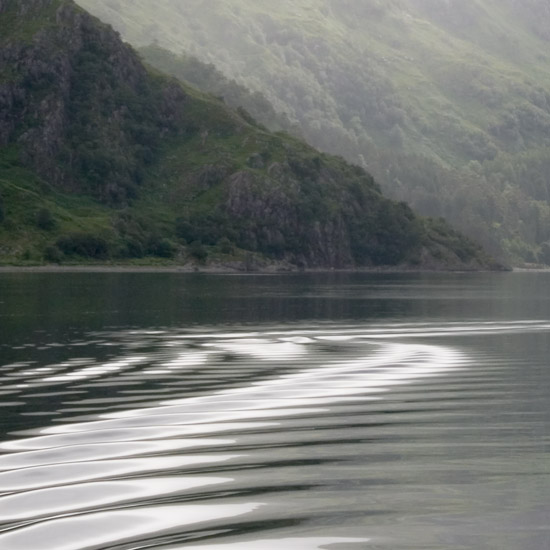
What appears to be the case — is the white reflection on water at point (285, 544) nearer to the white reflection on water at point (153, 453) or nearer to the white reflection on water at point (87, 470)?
the white reflection on water at point (153, 453)

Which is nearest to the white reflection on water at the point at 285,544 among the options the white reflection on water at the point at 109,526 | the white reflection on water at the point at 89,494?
the white reflection on water at the point at 109,526

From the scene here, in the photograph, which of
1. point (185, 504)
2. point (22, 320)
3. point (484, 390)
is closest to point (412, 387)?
point (484, 390)

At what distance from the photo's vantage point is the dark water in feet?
61.8

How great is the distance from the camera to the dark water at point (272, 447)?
18844mm

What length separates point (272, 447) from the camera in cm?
2627

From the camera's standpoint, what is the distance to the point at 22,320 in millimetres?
76750

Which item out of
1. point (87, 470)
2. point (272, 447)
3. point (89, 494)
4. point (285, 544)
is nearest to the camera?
point (285, 544)

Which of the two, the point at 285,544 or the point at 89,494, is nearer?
the point at 285,544

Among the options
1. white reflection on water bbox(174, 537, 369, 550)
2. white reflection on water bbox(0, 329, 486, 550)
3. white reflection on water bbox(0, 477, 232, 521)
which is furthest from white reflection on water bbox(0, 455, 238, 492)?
white reflection on water bbox(174, 537, 369, 550)

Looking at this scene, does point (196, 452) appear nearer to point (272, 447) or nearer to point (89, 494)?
point (272, 447)

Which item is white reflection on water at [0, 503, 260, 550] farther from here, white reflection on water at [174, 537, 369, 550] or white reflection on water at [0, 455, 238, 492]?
white reflection on water at [0, 455, 238, 492]

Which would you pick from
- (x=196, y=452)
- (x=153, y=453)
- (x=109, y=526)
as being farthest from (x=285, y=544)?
(x=153, y=453)

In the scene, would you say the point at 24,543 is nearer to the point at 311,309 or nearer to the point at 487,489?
the point at 487,489

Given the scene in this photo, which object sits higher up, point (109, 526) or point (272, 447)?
point (109, 526)
